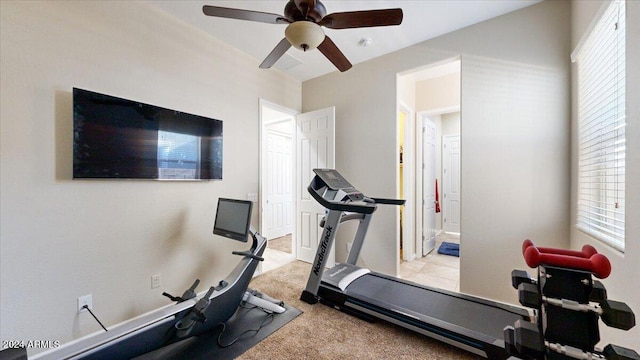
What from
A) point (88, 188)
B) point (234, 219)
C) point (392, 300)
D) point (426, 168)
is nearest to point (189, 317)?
point (234, 219)

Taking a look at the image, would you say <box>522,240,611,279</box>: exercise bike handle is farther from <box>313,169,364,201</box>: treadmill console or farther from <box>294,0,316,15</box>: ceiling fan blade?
<box>294,0,316,15</box>: ceiling fan blade

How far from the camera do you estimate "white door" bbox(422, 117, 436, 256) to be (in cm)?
387

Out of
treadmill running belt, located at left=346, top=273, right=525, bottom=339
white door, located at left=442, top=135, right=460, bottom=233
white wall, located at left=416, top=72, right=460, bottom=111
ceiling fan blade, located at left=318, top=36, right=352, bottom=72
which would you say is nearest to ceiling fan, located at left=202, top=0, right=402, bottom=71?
ceiling fan blade, located at left=318, top=36, right=352, bottom=72

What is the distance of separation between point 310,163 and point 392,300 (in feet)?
6.78

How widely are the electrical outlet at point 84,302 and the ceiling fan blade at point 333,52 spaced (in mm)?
2547

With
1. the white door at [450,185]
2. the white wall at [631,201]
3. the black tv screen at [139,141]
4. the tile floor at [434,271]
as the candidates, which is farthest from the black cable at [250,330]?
the white door at [450,185]

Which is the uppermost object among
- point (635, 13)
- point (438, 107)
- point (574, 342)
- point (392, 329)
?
point (438, 107)

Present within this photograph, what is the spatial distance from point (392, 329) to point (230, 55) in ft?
10.5

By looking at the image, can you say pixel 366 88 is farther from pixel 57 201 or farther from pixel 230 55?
pixel 57 201

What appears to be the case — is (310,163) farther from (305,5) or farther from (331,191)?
(305,5)

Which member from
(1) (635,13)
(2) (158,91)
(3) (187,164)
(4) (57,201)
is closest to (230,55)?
(2) (158,91)

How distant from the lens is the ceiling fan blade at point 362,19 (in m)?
1.46

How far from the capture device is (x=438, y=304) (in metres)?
2.00

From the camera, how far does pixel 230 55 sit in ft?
9.18
